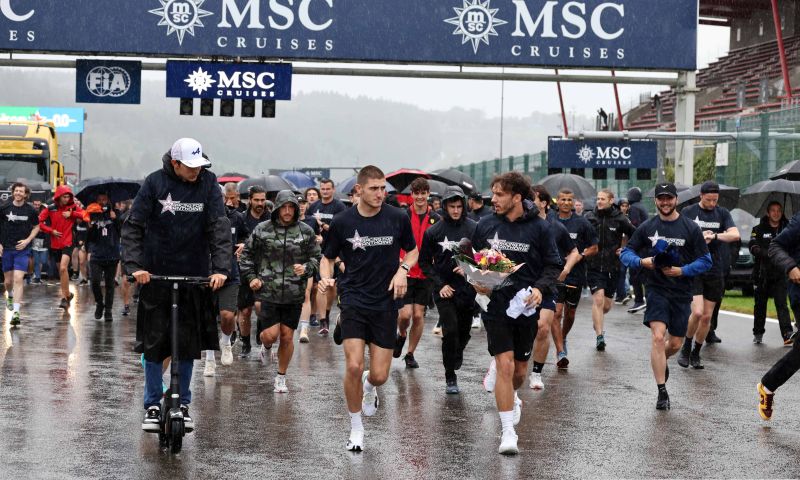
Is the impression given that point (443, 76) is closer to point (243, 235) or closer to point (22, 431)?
point (243, 235)

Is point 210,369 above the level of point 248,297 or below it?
below

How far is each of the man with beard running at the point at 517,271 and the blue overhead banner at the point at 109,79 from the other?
1966 centimetres

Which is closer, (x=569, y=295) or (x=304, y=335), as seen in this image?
(x=569, y=295)

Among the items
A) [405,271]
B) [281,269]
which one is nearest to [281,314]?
[281,269]

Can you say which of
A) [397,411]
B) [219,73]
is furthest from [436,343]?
[219,73]

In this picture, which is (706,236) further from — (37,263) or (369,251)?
(37,263)

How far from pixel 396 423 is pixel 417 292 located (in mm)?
3553

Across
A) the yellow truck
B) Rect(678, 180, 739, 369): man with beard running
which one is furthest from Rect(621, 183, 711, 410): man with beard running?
the yellow truck

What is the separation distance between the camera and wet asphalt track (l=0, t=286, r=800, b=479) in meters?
7.86

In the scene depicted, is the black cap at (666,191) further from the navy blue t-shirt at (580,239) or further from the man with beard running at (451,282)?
the navy blue t-shirt at (580,239)

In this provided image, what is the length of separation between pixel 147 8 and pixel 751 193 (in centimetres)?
1501

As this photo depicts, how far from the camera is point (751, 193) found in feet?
Result: 56.5

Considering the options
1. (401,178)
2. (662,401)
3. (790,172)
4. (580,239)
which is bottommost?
(662,401)

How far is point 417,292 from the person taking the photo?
513 inches
